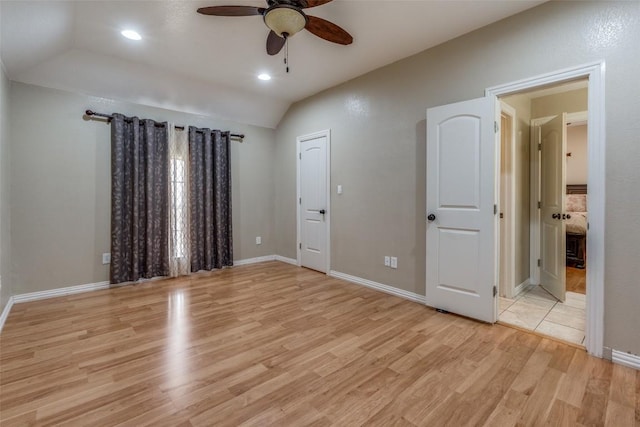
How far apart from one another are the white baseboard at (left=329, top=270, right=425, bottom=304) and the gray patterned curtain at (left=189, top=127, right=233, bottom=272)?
184 centimetres

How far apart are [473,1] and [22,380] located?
4.13 m

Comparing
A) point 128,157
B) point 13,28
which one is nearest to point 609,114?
point 13,28

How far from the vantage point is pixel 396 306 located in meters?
3.07

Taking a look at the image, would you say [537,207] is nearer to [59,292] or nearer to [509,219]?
[509,219]

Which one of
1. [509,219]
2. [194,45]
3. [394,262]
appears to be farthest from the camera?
[394,262]

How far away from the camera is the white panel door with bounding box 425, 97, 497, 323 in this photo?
259 cm

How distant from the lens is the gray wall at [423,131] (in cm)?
200

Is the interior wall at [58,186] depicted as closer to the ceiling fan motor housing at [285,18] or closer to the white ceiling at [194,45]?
the white ceiling at [194,45]

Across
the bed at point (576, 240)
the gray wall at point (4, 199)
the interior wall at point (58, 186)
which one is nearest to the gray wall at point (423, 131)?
the interior wall at point (58, 186)

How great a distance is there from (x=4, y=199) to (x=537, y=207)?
5.92 meters

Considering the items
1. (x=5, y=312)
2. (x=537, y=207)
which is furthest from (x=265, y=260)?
(x=537, y=207)

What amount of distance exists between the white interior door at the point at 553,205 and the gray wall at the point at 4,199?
561cm

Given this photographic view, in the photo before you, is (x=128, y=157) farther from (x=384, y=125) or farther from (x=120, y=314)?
(x=384, y=125)

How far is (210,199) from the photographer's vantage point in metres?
4.48
